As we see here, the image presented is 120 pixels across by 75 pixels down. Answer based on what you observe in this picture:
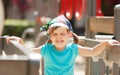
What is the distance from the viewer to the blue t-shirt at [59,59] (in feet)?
8.80

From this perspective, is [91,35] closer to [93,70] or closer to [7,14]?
[93,70]

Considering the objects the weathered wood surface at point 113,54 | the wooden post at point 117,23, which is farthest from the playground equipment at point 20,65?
the wooden post at point 117,23

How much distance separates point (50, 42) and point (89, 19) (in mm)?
1336

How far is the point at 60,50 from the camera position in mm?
2721

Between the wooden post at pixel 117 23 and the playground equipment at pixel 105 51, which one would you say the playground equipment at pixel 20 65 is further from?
the wooden post at pixel 117 23

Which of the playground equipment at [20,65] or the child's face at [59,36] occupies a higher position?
the child's face at [59,36]

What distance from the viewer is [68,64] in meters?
2.70

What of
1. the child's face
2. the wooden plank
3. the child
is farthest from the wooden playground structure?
the child's face

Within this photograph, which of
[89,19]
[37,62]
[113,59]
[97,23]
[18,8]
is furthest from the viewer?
[18,8]

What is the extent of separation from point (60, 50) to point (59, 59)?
2.7 inches

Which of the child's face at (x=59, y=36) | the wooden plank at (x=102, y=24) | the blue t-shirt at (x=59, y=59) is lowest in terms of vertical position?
the blue t-shirt at (x=59, y=59)

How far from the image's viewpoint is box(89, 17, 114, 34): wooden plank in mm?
3246

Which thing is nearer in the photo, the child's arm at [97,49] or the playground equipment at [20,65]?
the playground equipment at [20,65]

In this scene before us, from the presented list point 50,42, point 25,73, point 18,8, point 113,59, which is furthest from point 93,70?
point 18,8
